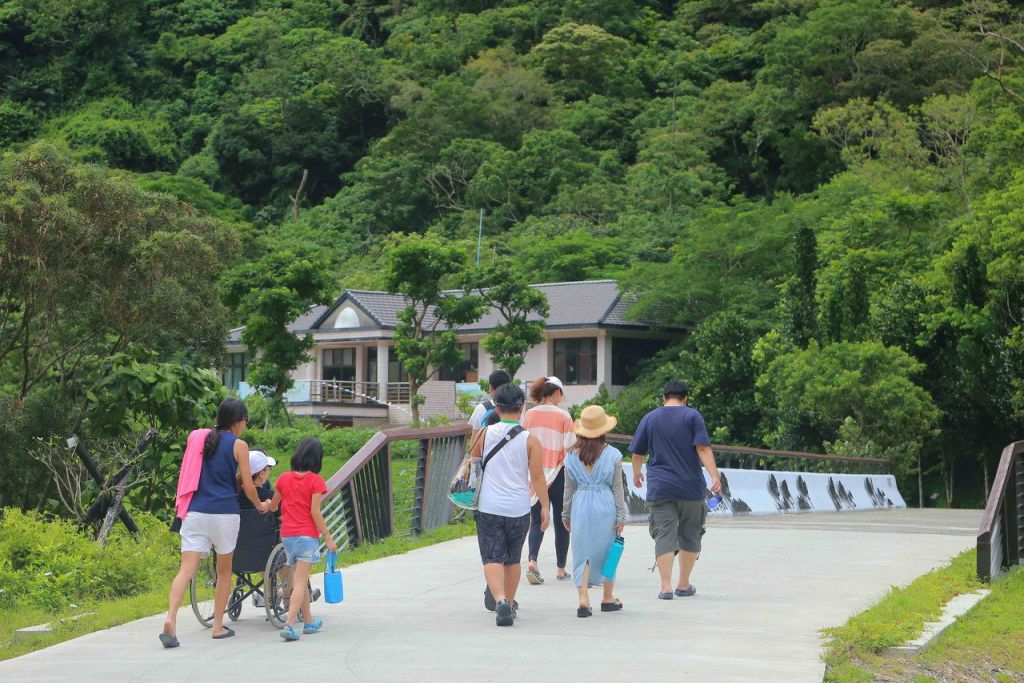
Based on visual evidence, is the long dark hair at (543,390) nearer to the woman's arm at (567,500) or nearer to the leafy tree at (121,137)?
the woman's arm at (567,500)

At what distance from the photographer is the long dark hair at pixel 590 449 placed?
9359mm

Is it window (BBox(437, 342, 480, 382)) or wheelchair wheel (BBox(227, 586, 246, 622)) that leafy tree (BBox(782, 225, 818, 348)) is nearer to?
window (BBox(437, 342, 480, 382))

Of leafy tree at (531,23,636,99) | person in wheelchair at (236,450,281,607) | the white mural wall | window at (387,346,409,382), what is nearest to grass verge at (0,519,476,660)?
person in wheelchair at (236,450,281,607)

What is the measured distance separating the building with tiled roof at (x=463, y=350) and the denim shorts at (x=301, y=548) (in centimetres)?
3521

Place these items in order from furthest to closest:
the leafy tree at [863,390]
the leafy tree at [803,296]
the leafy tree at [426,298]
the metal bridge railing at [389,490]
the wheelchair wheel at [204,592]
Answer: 1. the leafy tree at [426,298]
2. the leafy tree at [803,296]
3. the leafy tree at [863,390]
4. the metal bridge railing at [389,490]
5. the wheelchair wheel at [204,592]

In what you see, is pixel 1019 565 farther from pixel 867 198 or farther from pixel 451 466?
pixel 867 198

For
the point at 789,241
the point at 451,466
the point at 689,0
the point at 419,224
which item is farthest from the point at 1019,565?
the point at 689,0

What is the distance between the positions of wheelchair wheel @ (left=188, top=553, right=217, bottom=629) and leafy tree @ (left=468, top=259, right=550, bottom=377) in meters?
29.4

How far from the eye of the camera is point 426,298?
41312mm

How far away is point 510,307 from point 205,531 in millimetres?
34425

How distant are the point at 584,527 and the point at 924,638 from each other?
2404 millimetres

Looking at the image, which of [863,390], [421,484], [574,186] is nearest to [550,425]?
[421,484]

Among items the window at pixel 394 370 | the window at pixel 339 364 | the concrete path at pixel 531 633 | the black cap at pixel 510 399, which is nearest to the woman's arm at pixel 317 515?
the concrete path at pixel 531 633

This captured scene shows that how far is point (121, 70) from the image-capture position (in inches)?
3290
